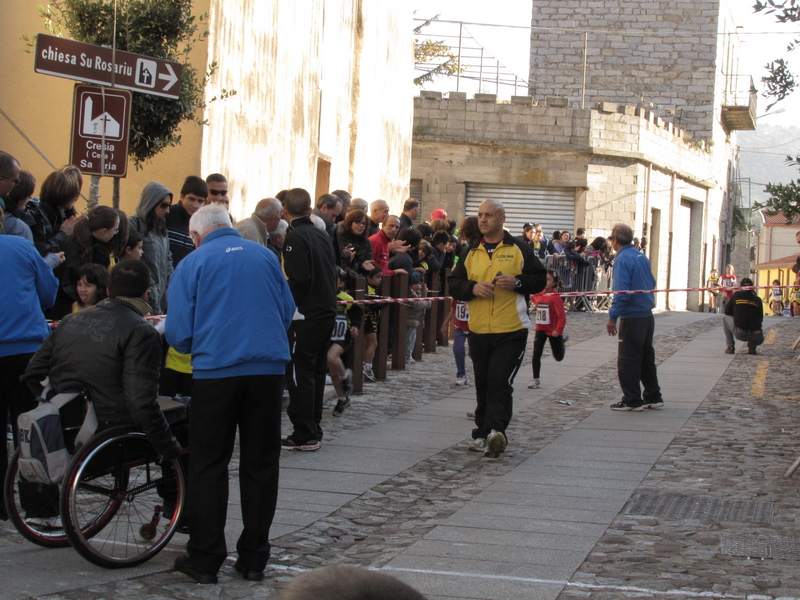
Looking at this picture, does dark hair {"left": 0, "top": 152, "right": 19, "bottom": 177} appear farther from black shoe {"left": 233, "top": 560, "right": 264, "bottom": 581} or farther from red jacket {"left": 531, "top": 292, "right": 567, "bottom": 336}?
red jacket {"left": 531, "top": 292, "right": 567, "bottom": 336}

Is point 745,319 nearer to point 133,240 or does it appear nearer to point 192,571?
point 133,240

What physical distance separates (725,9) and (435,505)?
124 feet

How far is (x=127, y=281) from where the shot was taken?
5.19 metres

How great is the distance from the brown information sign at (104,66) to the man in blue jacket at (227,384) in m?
3.10

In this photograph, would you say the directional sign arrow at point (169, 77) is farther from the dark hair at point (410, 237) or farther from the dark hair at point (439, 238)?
the dark hair at point (439, 238)

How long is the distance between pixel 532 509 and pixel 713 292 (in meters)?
34.6

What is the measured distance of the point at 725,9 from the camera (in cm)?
3981

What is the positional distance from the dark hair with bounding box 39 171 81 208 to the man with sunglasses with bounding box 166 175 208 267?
1415 mm

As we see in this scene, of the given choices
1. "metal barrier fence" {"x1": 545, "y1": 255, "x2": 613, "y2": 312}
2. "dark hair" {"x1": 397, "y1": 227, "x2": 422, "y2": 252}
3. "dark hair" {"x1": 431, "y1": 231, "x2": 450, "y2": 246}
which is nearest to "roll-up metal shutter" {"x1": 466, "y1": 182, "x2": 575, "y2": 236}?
"metal barrier fence" {"x1": 545, "y1": 255, "x2": 613, "y2": 312}

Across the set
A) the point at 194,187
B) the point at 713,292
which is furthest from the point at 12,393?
the point at 713,292

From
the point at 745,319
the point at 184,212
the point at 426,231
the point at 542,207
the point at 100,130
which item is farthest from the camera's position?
the point at 542,207

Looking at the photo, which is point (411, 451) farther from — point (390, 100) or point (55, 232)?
point (390, 100)

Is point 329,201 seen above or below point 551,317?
above

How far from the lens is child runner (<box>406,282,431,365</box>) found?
13188 millimetres
